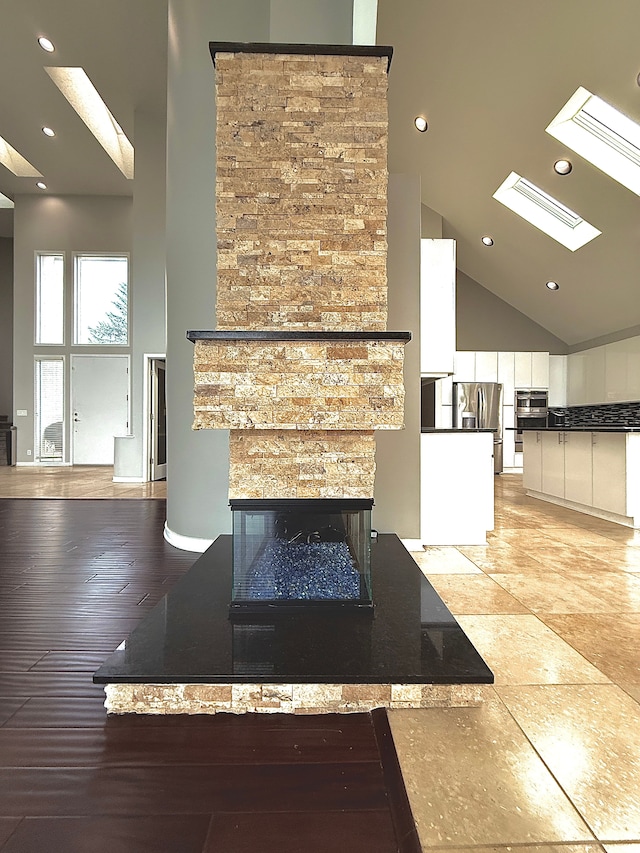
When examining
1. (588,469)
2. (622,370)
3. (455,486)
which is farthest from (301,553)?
(622,370)

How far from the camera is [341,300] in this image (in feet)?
6.63

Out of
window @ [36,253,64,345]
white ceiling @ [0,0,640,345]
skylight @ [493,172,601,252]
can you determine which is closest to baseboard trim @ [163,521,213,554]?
white ceiling @ [0,0,640,345]

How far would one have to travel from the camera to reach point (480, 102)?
540 cm

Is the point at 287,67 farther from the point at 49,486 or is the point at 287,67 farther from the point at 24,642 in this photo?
the point at 49,486

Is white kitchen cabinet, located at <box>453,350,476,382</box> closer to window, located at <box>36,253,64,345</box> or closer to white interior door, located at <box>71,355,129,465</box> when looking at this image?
white interior door, located at <box>71,355,129,465</box>

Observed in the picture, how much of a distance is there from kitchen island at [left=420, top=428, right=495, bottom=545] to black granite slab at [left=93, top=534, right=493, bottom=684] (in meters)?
1.64

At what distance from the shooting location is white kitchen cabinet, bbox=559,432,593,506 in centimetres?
528

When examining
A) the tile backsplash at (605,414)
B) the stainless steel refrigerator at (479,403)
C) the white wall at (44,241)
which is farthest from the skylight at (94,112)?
the tile backsplash at (605,414)

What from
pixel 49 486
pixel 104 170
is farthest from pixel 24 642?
pixel 104 170

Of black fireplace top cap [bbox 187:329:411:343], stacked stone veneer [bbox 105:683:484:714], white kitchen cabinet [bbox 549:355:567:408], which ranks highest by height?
white kitchen cabinet [bbox 549:355:567:408]

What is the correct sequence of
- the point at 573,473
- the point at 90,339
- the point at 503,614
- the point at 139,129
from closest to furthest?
the point at 503,614 < the point at 573,473 < the point at 139,129 < the point at 90,339

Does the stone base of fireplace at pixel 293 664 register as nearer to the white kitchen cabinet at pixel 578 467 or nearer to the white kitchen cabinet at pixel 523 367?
the white kitchen cabinet at pixel 578 467

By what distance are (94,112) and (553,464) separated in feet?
26.2

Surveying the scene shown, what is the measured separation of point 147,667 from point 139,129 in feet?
26.6
